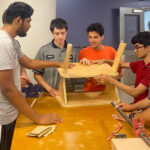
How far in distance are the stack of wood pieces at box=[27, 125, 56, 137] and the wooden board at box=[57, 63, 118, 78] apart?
44cm

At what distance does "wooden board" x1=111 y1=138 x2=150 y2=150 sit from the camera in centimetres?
81

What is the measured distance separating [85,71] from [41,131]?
0.63 meters

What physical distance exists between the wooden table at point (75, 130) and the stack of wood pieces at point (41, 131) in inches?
0.9

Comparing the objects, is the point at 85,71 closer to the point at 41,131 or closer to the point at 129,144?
the point at 41,131

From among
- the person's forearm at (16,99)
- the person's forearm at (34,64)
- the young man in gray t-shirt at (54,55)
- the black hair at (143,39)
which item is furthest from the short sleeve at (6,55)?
the black hair at (143,39)

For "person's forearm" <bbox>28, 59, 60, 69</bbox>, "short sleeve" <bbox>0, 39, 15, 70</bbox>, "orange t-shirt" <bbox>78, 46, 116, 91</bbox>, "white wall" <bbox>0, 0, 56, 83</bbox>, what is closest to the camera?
"short sleeve" <bbox>0, 39, 15, 70</bbox>

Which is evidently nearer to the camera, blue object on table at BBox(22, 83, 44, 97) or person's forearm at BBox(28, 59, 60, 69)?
person's forearm at BBox(28, 59, 60, 69)

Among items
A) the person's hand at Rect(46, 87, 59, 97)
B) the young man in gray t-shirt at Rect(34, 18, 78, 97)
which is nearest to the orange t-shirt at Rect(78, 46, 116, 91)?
the young man in gray t-shirt at Rect(34, 18, 78, 97)

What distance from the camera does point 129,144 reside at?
84cm

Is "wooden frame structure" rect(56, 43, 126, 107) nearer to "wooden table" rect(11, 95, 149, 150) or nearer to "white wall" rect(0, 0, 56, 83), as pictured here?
"wooden table" rect(11, 95, 149, 150)

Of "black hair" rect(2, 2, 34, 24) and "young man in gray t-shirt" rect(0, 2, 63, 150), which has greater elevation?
"black hair" rect(2, 2, 34, 24)

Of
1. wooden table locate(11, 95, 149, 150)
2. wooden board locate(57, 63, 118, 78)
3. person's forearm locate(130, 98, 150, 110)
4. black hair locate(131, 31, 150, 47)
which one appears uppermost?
black hair locate(131, 31, 150, 47)

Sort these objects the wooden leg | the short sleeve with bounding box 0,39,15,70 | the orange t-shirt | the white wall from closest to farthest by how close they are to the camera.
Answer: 1. the short sleeve with bounding box 0,39,15,70
2. the wooden leg
3. the orange t-shirt
4. the white wall

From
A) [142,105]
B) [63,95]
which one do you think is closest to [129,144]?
[142,105]
